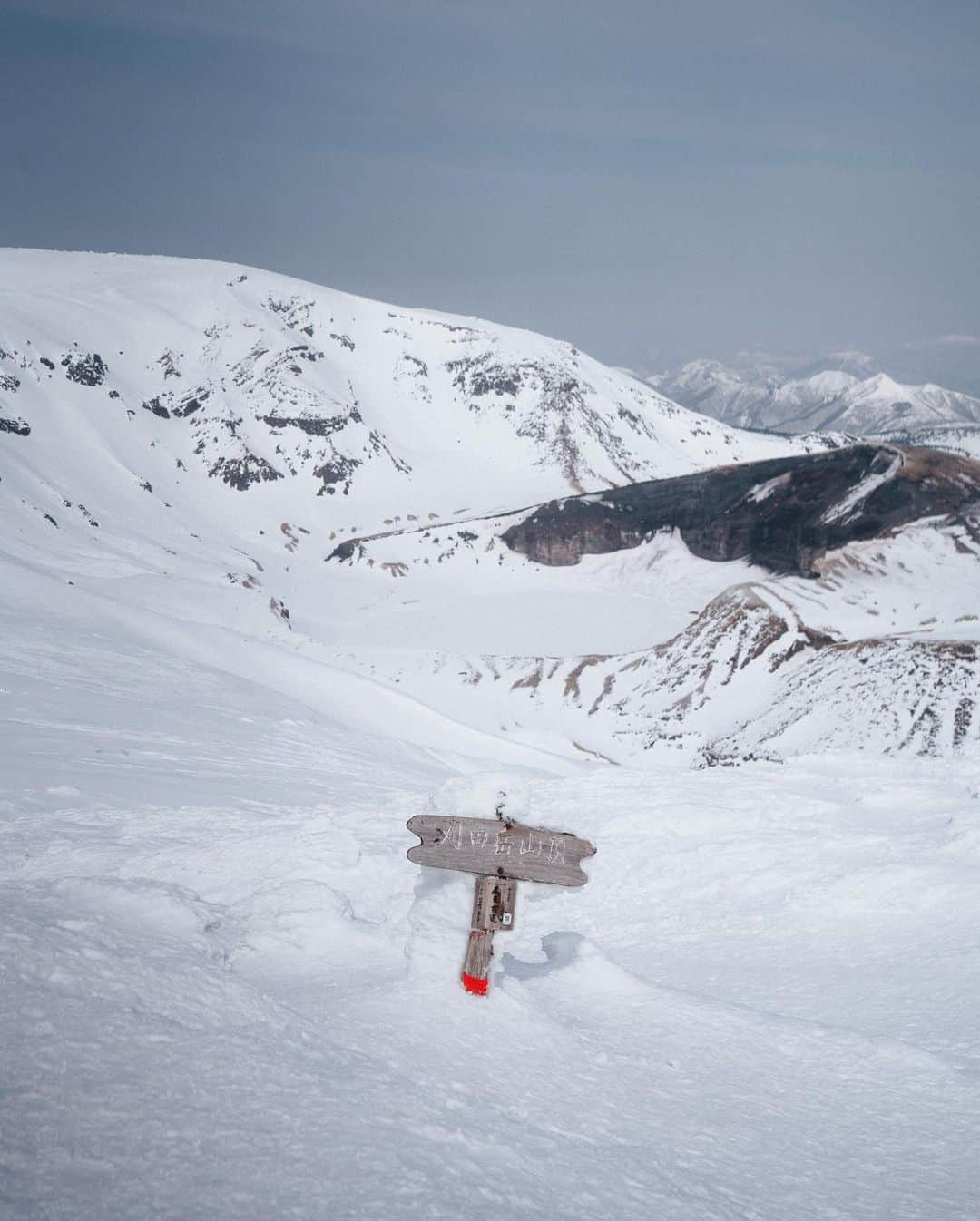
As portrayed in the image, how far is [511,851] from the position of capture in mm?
6414

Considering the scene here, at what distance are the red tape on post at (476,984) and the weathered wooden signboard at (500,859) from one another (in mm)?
125

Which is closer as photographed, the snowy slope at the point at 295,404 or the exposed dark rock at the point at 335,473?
the snowy slope at the point at 295,404

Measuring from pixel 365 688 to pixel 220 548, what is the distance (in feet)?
184

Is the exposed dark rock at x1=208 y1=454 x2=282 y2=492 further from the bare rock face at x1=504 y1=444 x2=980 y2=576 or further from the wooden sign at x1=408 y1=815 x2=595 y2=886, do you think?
the wooden sign at x1=408 y1=815 x2=595 y2=886

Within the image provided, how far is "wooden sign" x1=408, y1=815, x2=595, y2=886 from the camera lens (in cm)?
639

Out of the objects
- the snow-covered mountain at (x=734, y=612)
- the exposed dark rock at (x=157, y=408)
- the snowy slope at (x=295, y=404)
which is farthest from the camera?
the exposed dark rock at (x=157, y=408)

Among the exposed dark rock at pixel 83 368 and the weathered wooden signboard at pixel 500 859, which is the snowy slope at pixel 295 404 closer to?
the exposed dark rock at pixel 83 368

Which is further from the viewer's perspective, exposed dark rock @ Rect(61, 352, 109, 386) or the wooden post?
exposed dark rock @ Rect(61, 352, 109, 386)

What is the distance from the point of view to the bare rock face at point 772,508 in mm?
50031

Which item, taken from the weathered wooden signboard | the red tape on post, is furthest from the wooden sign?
the red tape on post

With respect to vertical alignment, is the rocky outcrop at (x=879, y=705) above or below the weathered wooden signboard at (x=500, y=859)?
above

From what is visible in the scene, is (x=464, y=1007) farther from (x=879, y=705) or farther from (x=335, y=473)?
(x=335, y=473)

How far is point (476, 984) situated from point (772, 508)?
187 feet

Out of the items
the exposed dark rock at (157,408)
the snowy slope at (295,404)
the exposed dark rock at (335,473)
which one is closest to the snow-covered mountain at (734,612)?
the exposed dark rock at (335,473)
